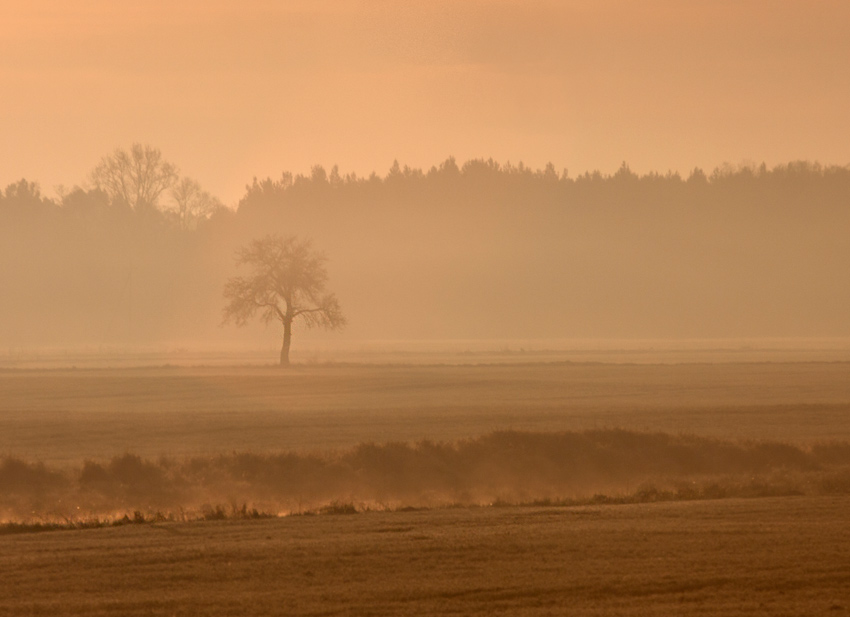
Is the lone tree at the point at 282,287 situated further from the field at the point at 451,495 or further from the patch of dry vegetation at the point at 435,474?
the patch of dry vegetation at the point at 435,474

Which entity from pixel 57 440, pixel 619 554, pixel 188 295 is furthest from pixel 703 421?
pixel 188 295

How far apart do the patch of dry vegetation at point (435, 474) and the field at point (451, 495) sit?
0.09 metres

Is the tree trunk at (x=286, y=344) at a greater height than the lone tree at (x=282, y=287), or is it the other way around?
the lone tree at (x=282, y=287)

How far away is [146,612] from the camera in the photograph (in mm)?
14938

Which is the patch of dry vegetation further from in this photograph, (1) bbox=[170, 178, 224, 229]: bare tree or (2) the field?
(1) bbox=[170, 178, 224, 229]: bare tree

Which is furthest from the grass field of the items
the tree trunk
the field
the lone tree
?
the lone tree

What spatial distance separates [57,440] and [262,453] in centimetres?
807

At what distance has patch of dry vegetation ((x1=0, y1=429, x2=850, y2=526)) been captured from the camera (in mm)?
Result: 29703

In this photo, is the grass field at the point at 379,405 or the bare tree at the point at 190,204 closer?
the grass field at the point at 379,405

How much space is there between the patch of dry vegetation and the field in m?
0.09

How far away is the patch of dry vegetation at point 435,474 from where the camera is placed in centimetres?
2970

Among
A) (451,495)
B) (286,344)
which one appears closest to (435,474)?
(451,495)

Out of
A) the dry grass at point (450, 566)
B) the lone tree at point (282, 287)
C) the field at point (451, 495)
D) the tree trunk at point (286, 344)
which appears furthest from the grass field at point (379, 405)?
the dry grass at point (450, 566)

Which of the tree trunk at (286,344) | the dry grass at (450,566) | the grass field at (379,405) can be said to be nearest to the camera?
the dry grass at (450,566)
